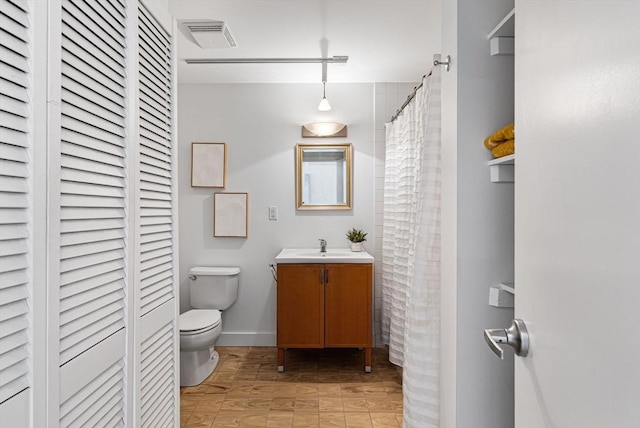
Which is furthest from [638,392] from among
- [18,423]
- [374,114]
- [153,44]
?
[374,114]

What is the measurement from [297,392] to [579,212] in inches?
102

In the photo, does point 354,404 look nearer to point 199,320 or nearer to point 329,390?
point 329,390

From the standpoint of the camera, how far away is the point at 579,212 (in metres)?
0.62

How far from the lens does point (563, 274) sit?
0.67 metres

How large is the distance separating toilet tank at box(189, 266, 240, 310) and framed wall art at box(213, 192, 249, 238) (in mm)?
366

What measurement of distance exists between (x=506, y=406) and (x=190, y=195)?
3.04 meters

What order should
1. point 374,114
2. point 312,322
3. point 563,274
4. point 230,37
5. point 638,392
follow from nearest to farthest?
1. point 638,392
2. point 563,274
3. point 230,37
4. point 312,322
5. point 374,114

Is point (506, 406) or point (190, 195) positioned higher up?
point (190, 195)

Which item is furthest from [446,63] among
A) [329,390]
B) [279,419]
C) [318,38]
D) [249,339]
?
[249,339]

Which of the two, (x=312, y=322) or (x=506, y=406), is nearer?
(x=506, y=406)

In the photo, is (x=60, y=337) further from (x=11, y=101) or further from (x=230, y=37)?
(x=230, y=37)

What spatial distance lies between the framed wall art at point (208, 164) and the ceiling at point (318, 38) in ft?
1.95

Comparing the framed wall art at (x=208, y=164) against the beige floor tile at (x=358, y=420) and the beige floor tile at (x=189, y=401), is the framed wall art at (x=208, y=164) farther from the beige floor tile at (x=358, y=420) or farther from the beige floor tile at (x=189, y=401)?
the beige floor tile at (x=358, y=420)

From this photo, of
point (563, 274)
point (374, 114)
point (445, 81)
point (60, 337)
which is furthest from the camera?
point (374, 114)
